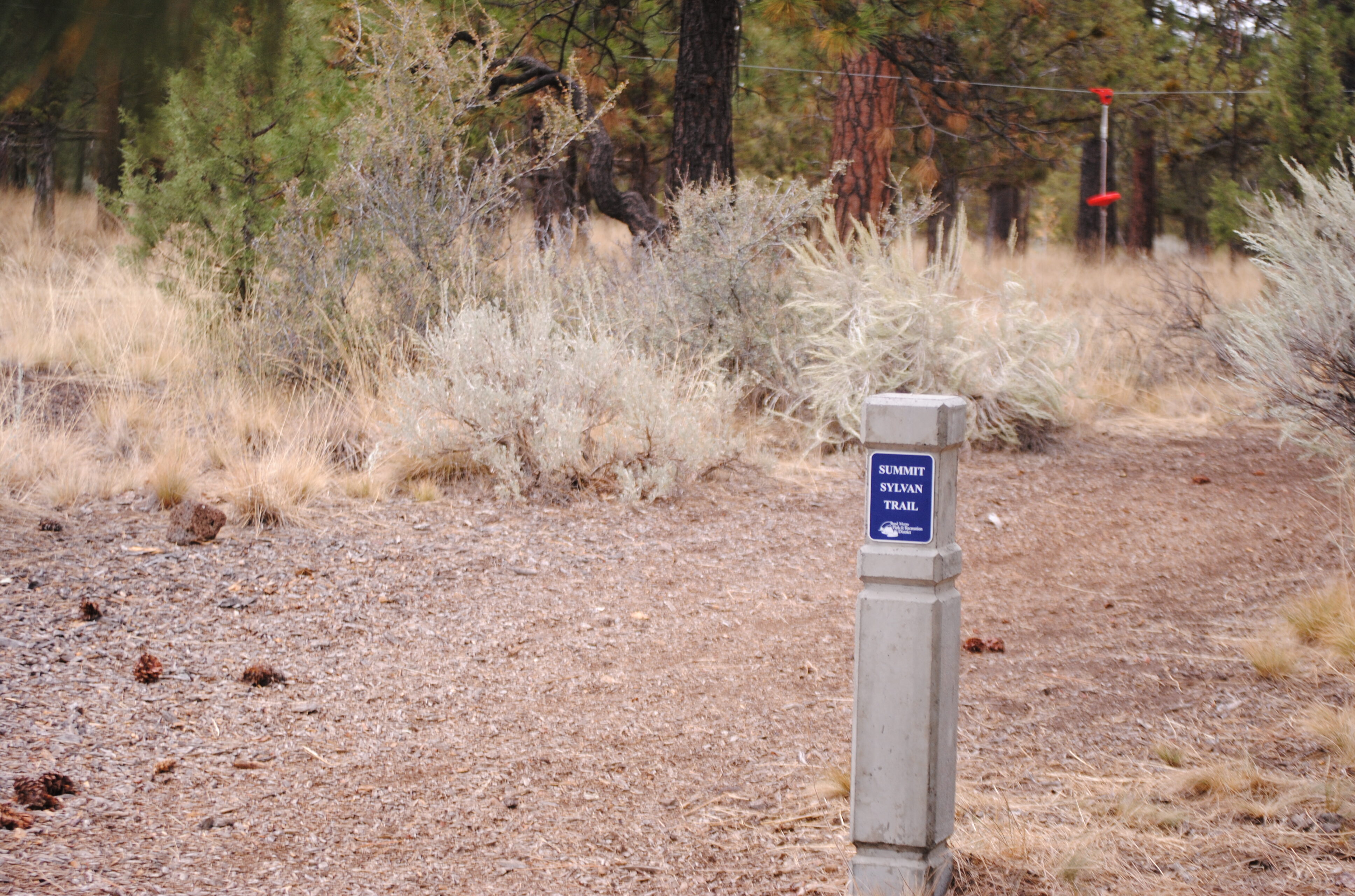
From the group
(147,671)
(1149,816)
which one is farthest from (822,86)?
(1149,816)

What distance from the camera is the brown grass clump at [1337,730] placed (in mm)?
3166

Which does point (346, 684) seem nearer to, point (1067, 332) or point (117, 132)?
point (117, 132)

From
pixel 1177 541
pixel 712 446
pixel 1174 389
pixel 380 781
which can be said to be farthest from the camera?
pixel 1174 389

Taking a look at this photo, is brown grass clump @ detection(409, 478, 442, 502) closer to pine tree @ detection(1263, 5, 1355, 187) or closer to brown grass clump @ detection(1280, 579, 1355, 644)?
brown grass clump @ detection(1280, 579, 1355, 644)

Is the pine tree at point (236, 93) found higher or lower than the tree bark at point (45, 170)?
higher

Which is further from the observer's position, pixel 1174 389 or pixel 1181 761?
pixel 1174 389

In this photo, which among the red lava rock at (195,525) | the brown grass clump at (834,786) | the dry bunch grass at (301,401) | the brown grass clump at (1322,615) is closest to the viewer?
the brown grass clump at (834,786)

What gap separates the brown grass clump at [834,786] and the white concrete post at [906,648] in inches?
22.7

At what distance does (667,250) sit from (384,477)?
132 inches

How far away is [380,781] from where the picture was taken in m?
3.25

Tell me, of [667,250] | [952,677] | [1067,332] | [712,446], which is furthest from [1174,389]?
[952,677]

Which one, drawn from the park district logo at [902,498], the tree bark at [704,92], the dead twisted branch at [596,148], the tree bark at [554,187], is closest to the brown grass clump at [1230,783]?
the park district logo at [902,498]

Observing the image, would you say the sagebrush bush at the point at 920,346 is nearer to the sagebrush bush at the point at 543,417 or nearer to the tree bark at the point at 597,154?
the sagebrush bush at the point at 543,417

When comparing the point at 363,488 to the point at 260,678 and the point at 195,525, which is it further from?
the point at 260,678
